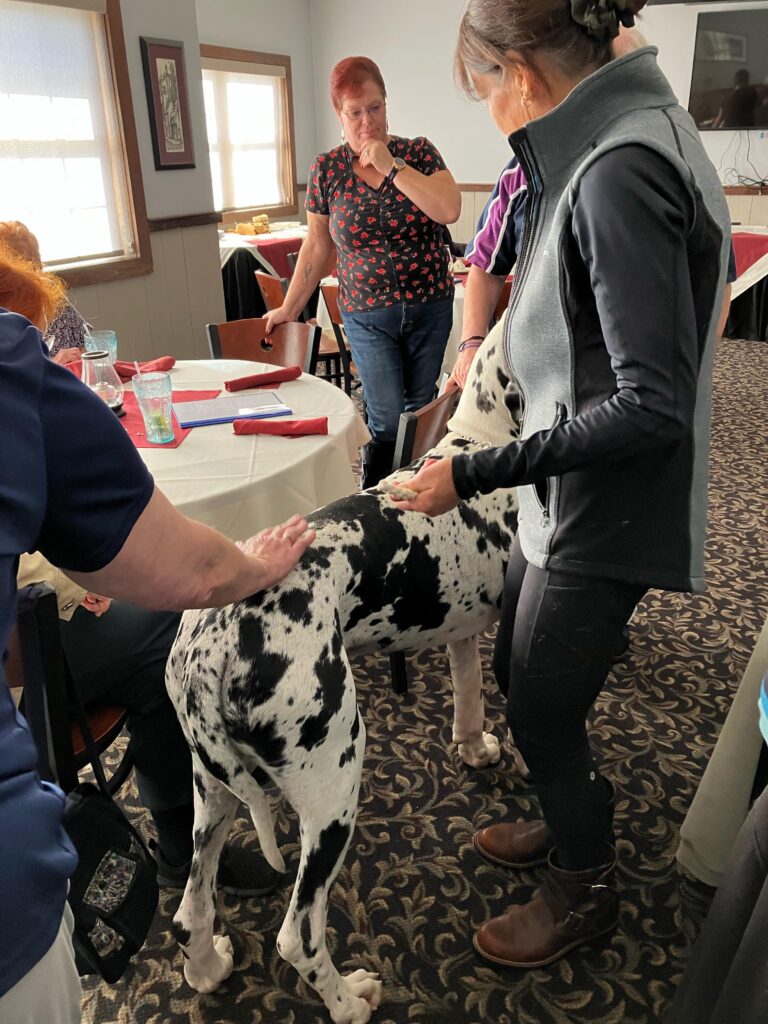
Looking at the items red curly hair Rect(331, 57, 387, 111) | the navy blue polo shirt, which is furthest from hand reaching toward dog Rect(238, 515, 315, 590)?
red curly hair Rect(331, 57, 387, 111)

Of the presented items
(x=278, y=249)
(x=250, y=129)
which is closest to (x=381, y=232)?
(x=278, y=249)

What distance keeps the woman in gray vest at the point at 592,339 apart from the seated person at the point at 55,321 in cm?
166

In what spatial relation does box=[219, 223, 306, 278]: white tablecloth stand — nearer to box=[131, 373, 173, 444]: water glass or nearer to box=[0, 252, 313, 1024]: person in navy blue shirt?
box=[131, 373, 173, 444]: water glass

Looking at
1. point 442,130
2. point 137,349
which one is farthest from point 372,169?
point 442,130

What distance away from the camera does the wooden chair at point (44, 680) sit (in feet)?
3.83

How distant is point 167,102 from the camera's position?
4.33 metres

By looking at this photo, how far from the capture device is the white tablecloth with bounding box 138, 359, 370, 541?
5.69 feet

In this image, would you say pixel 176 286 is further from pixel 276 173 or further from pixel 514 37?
pixel 276 173

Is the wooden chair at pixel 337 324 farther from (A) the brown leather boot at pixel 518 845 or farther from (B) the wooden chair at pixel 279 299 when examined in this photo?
(A) the brown leather boot at pixel 518 845

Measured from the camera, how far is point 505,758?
2041 mm

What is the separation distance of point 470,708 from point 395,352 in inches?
61.6

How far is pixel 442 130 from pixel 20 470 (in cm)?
910

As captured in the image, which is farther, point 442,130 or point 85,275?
point 442,130

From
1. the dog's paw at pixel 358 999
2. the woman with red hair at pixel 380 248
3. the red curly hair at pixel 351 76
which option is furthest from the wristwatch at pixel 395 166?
the dog's paw at pixel 358 999
